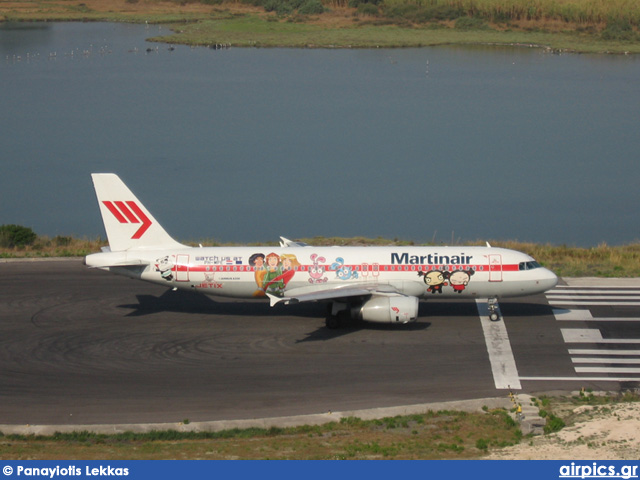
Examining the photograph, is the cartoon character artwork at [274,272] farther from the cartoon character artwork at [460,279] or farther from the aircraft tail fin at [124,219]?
the cartoon character artwork at [460,279]

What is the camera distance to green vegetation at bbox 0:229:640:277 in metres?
53.8

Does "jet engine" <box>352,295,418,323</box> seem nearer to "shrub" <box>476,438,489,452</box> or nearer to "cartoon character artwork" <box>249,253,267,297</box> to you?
"cartoon character artwork" <box>249,253,267,297</box>

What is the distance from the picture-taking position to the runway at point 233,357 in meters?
35.0

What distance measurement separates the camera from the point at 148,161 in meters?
94.2

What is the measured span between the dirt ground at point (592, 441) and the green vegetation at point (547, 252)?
21.0 meters

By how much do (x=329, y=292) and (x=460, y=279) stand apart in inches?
249

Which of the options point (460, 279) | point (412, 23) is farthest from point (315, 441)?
point (412, 23)

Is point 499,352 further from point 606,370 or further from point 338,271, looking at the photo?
point 338,271

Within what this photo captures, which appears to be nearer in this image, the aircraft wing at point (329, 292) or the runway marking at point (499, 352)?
the runway marking at point (499, 352)

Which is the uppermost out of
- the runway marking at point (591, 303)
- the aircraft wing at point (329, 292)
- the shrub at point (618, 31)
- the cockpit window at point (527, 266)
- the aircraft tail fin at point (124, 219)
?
the shrub at point (618, 31)

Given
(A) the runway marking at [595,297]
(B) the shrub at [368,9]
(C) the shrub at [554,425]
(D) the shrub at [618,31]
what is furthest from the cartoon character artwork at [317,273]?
(B) the shrub at [368,9]

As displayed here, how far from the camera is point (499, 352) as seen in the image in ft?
131

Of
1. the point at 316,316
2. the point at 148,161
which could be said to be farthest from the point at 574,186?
the point at 316,316

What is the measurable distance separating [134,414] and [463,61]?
118 metres
